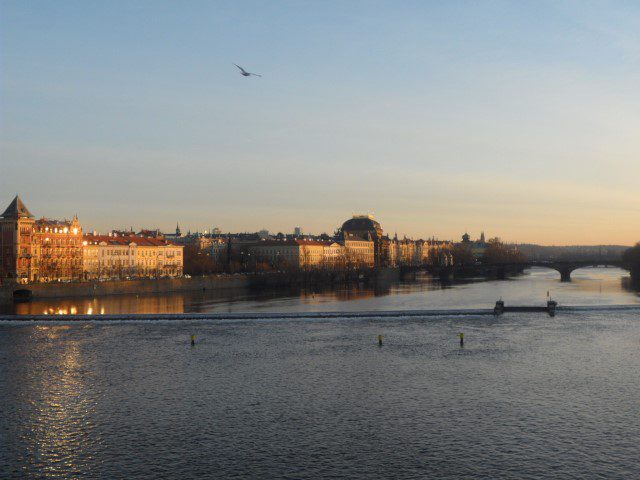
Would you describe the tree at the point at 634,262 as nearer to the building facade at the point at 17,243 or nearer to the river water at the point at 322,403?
the river water at the point at 322,403

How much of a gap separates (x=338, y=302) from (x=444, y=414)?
202 feet

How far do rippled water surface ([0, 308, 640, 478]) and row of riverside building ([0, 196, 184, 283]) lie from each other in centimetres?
6970

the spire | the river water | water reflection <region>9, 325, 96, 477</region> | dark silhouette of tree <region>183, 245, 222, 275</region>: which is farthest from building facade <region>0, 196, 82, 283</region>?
water reflection <region>9, 325, 96, 477</region>

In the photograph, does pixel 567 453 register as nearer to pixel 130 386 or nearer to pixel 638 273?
pixel 130 386

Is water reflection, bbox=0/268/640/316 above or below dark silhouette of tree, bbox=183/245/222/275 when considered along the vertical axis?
below

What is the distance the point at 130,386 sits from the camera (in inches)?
1395

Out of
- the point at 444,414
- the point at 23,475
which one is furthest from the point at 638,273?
the point at 23,475

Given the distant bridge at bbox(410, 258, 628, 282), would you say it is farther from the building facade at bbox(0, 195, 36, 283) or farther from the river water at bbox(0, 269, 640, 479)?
the river water at bbox(0, 269, 640, 479)

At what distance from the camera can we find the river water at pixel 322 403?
78.9 ft

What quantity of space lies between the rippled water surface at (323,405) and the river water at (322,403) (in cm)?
10

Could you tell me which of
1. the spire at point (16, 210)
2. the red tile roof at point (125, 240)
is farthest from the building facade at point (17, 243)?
the red tile roof at point (125, 240)

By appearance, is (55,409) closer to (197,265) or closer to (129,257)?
(129,257)

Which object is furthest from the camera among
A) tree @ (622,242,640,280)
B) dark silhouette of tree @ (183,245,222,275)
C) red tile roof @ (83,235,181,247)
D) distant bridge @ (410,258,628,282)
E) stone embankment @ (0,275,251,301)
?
distant bridge @ (410,258,628,282)

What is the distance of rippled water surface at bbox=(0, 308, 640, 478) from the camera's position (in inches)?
946
